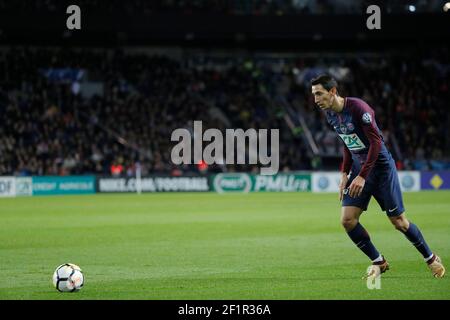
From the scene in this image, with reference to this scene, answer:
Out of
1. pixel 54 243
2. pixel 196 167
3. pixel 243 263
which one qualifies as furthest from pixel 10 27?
pixel 243 263

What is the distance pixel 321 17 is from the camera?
148ft

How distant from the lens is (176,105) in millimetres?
42000

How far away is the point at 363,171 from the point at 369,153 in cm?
23

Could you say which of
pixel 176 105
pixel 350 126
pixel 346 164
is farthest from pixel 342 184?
pixel 176 105

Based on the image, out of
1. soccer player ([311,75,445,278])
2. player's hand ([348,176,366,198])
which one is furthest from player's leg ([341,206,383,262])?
player's hand ([348,176,366,198])

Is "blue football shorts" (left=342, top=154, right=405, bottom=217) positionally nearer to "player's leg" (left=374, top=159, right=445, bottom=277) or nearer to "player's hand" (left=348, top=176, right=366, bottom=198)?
"player's leg" (left=374, top=159, right=445, bottom=277)

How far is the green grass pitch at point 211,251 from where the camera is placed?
9.77 meters

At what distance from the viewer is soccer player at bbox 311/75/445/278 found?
33.1 feet

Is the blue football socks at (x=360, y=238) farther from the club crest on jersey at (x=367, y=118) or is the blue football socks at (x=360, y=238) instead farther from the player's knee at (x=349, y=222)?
the club crest on jersey at (x=367, y=118)

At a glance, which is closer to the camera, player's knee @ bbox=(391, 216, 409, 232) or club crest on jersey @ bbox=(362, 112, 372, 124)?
club crest on jersey @ bbox=(362, 112, 372, 124)

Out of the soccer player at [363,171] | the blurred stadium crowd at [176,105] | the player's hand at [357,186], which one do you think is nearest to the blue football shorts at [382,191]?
the soccer player at [363,171]

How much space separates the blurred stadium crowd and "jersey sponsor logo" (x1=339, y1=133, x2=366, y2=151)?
27.3 m
